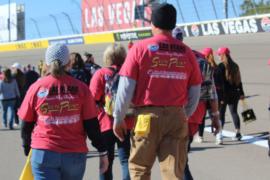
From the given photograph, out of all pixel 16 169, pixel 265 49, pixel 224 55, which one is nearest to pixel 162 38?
pixel 16 169

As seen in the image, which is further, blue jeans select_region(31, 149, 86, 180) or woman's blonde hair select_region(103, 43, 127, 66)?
woman's blonde hair select_region(103, 43, 127, 66)

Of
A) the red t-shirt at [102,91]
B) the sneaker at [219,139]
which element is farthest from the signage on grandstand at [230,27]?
the red t-shirt at [102,91]

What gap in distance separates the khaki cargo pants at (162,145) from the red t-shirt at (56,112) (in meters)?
0.53

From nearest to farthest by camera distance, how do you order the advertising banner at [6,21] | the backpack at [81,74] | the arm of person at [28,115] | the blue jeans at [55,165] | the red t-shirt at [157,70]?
the blue jeans at [55,165] < the arm of person at [28,115] < the red t-shirt at [157,70] < the backpack at [81,74] < the advertising banner at [6,21]

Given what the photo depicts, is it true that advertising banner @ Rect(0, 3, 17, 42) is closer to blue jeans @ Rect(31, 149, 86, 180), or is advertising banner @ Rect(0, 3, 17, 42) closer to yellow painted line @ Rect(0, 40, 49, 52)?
yellow painted line @ Rect(0, 40, 49, 52)

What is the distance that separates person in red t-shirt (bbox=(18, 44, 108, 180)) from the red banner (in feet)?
135

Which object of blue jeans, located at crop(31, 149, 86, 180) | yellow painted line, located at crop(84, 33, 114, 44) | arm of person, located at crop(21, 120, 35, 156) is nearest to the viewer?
blue jeans, located at crop(31, 149, 86, 180)

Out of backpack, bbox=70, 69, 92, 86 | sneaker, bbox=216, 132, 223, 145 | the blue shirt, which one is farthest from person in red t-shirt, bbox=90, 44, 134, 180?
the blue shirt

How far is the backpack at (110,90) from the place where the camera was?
7055mm

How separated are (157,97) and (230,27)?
23.1 metres

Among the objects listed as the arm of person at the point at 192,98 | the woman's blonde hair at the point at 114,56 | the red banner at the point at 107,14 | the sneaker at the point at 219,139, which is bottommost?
the sneaker at the point at 219,139

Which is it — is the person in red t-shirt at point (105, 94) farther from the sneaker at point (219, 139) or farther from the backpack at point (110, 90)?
the sneaker at point (219, 139)

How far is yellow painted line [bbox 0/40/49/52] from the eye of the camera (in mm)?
47294

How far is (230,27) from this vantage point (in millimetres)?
28125
